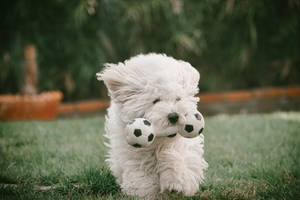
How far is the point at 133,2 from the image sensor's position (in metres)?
7.00

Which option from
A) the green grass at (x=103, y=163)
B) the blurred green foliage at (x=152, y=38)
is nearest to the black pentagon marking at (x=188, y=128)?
the green grass at (x=103, y=163)

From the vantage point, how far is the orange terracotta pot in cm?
658

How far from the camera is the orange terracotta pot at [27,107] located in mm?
6582

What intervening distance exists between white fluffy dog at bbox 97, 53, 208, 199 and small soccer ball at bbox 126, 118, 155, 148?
0.05 meters

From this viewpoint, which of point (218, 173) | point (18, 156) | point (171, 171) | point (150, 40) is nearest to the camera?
point (171, 171)

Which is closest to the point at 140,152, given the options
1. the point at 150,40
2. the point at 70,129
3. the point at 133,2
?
the point at 70,129

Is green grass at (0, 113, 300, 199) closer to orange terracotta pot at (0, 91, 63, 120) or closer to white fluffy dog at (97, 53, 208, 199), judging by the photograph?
white fluffy dog at (97, 53, 208, 199)

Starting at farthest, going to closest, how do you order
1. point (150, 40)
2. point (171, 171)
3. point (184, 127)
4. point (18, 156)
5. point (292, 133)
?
point (150, 40)
point (292, 133)
point (18, 156)
point (171, 171)
point (184, 127)

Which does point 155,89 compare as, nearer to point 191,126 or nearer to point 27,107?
point 191,126

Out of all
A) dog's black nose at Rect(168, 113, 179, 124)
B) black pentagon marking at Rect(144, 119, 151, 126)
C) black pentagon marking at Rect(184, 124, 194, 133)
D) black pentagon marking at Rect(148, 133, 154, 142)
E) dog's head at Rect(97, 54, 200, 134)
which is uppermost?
dog's head at Rect(97, 54, 200, 134)

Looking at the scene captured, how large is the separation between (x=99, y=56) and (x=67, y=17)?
88 centimetres

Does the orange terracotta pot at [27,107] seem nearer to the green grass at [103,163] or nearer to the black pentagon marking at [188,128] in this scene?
the green grass at [103,163]

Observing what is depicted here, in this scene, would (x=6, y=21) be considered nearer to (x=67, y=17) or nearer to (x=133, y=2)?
(x=67, y=17)

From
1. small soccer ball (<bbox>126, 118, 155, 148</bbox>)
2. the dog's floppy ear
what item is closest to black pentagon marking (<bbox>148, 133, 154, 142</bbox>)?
small soccer ball (<bbox>126, 118, 155, 148</bbox>)
